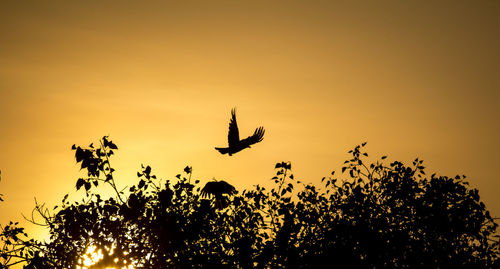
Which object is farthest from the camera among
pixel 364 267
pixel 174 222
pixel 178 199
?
pixel 178 199

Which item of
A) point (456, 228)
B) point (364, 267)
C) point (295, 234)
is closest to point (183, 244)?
point (295, 234)

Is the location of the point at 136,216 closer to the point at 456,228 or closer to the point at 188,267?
the point at 188,267

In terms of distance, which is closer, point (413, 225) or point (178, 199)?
point (413, 225)

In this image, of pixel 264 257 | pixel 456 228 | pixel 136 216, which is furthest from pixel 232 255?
pixel 456 228

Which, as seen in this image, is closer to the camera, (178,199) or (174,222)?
(174,222)

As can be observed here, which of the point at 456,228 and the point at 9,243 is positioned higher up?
the point at 9,243

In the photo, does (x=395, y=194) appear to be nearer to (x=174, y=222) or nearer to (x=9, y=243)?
(x=174, y=222)

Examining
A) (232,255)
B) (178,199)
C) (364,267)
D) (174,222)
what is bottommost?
(364,267)

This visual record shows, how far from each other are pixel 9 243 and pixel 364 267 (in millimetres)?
12445

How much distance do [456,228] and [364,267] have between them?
354cm

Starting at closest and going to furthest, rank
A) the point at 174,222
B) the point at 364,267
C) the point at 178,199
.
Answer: the point at 364,267, the point at 174,222, the point at 178,199

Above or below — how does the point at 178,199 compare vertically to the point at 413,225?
above

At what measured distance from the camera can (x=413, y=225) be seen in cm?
1683

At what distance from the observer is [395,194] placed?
1736 centimetres
